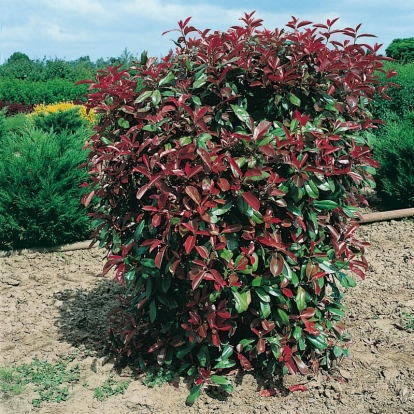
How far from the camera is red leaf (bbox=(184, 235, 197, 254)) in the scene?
2852 mm

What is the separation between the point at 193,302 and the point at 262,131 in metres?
0.98

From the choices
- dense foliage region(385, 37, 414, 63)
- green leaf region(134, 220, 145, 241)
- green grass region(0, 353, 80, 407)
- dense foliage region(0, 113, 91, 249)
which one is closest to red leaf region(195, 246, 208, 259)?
green leaf region(134, 220, 145, 241)

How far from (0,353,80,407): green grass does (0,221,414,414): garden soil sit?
4cm

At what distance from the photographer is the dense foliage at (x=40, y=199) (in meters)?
5.62

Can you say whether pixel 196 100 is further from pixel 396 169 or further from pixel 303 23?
pixel 396 169

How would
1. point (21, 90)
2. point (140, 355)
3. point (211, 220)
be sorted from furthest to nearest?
1. point (21, 90)
2. point (140, 355)
3. point (211, 220)

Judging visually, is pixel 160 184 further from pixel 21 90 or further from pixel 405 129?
pixel 21 90

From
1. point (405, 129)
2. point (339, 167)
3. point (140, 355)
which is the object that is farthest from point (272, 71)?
point (405, 129)

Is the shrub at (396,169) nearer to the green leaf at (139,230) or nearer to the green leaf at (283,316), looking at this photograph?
the green leaf at (283,316)

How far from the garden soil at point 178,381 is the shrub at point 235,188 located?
160mm

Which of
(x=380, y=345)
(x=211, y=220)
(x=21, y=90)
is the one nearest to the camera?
(x=211, y=220)

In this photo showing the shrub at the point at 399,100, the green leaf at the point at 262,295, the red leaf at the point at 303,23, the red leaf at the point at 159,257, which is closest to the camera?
the red leaf at the point at 159,257

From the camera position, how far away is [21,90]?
20031 mm

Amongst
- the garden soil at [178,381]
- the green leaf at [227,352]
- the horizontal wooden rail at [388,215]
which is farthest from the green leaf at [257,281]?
the horizontal wooden rail at [388,215]
